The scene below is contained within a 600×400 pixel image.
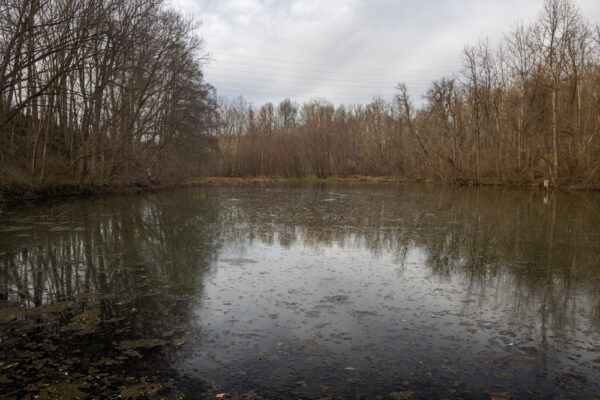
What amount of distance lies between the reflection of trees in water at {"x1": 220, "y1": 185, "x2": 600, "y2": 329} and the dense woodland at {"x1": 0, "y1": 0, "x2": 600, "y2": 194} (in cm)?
675

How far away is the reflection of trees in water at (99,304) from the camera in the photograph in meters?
3.55

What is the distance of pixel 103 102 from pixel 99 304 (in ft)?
77.9

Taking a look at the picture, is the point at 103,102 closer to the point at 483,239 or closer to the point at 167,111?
the point at 167,111

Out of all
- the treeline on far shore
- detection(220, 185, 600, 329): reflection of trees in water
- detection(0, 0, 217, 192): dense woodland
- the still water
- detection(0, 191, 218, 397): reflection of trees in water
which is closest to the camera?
the still water

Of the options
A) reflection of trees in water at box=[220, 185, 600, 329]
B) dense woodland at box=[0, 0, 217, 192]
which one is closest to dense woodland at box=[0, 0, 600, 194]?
dense woodland at box=[0, 0, 217, 192]

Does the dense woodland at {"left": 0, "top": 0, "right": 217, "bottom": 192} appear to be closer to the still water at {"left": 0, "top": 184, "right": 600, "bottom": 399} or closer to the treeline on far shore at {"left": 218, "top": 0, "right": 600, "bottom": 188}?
the still water at {"left": 0, "top": 184, "right": 600, "bottom": 399}

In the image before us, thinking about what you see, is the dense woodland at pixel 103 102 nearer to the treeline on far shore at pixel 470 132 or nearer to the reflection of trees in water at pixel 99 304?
the reflection of trees in water at pixel 99 304

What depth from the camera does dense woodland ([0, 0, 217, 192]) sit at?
13742 mm

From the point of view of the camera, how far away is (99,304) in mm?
5305

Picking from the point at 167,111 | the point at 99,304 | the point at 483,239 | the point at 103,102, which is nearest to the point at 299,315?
the point at 99,304

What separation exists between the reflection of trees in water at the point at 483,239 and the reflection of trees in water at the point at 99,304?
2375mm

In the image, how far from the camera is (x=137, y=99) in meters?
28.1

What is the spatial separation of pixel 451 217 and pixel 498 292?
867cm

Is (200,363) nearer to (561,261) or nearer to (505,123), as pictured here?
(561,261)
